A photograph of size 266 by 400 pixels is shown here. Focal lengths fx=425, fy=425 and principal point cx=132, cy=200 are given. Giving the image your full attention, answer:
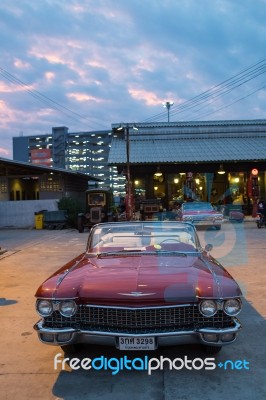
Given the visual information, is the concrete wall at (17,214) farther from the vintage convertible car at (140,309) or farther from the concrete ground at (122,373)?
the vintage convertible car at (140,309)

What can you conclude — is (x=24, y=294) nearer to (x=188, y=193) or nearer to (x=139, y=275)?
(x=139, y=275)

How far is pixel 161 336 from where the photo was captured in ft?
12.4

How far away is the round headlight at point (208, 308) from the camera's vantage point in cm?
388

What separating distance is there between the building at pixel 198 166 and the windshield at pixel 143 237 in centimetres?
1913

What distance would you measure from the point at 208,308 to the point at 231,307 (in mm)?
250

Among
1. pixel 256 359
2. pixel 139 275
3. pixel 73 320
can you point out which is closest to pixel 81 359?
pixel 73 320

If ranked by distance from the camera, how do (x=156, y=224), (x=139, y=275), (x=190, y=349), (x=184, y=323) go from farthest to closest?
(x=156, y=224)
(x=190, y=349)
(x=139, y=275)
(x=184, y=323)

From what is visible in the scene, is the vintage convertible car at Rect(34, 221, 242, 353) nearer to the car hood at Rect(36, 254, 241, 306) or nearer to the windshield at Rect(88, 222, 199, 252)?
the car hood at Rect(36, 254, 241, 306)

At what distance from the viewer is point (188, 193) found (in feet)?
89.8

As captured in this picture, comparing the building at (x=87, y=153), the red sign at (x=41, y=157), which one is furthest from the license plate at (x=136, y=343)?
the building at (x=87, y=153)

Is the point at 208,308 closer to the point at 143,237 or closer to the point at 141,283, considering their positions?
the point at 141,283

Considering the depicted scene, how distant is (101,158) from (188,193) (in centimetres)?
9251

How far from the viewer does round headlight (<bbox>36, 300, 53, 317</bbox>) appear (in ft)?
13.3

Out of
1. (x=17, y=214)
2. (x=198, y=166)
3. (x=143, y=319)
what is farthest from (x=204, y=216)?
(x=143, y=319)
